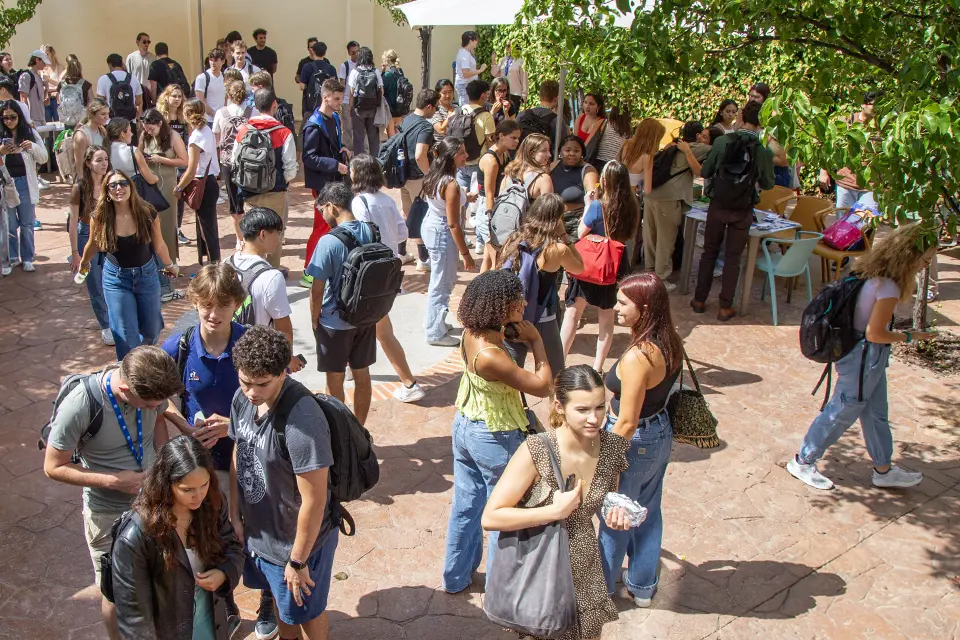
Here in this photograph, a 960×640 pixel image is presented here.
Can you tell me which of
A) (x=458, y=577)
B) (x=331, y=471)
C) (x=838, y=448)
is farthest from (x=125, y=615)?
(x=838, y=448)

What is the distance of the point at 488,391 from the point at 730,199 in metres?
5.14

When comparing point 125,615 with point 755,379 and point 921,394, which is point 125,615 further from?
point 921,394

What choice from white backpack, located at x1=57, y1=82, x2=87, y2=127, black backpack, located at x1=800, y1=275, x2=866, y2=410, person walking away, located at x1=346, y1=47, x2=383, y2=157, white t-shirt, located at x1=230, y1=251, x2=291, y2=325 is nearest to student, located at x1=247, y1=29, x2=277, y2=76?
person walking away, located at x1=346, y1=47, x2=383, y2=157

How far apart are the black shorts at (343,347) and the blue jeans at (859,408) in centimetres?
296

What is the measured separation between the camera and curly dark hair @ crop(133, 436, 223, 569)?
10.6 feet

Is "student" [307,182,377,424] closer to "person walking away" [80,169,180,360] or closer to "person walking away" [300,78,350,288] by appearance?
"person walking away" [80,169,180,360]

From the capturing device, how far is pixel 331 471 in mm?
3766

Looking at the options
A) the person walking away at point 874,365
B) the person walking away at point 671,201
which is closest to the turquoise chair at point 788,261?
the person walking away at point 671,201

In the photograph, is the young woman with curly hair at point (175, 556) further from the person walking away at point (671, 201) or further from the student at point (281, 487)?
the person walking away at point (671, 201)

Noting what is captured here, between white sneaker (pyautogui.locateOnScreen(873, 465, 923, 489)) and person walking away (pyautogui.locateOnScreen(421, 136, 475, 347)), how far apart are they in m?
3.57

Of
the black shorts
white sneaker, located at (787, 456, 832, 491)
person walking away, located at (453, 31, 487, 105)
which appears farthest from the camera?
person walking away, located at (453, 31, 487, 105)

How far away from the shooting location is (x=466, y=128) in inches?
418

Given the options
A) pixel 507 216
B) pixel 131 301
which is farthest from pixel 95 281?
pixel 507 216

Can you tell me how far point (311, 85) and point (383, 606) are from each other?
1118 cm
